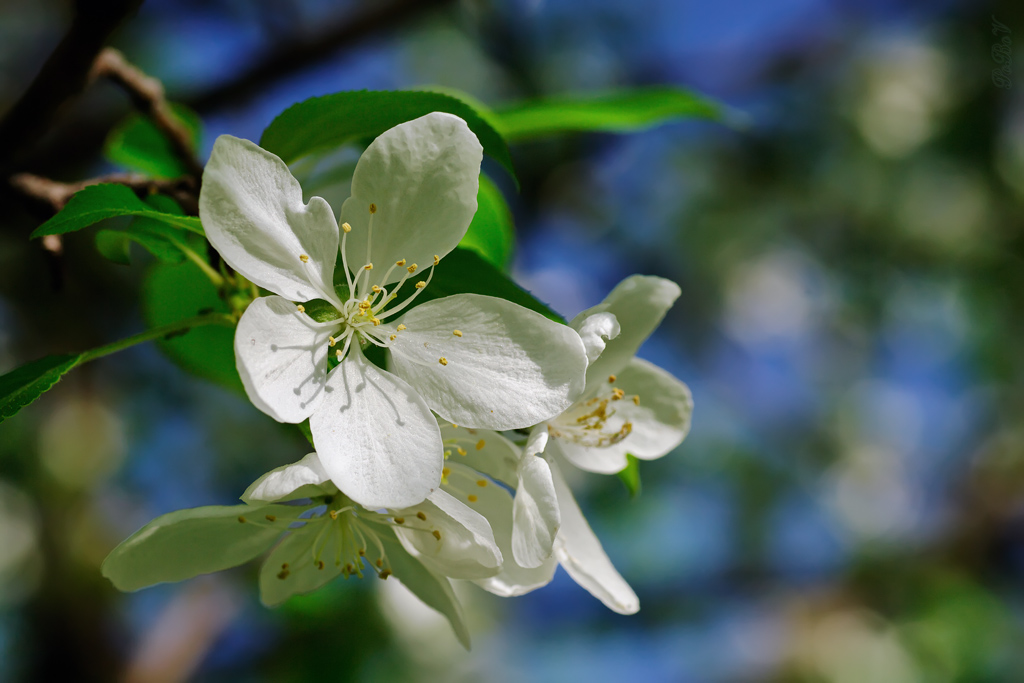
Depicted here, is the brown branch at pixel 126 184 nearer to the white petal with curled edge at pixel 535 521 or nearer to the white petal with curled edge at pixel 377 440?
the white petal with curled edge at pixel 377 440

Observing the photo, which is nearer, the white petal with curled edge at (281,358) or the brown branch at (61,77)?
the white petal with curled edge at (281,358)

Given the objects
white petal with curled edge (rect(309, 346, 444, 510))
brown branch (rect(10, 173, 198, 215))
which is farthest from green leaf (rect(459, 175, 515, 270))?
brown branch (rect(10, 173, 198, 215))

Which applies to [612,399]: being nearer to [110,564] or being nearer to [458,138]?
[458,138]

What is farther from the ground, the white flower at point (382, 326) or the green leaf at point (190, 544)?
the white flower at point (382, 326)

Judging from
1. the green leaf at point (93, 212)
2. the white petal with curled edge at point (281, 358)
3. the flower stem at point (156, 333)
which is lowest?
→ the flower stem at point (156, 333)

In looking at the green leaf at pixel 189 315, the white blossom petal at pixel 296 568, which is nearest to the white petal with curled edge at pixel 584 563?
the white blossom petal at pixel 296 568

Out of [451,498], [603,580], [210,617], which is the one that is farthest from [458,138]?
[210,617]
